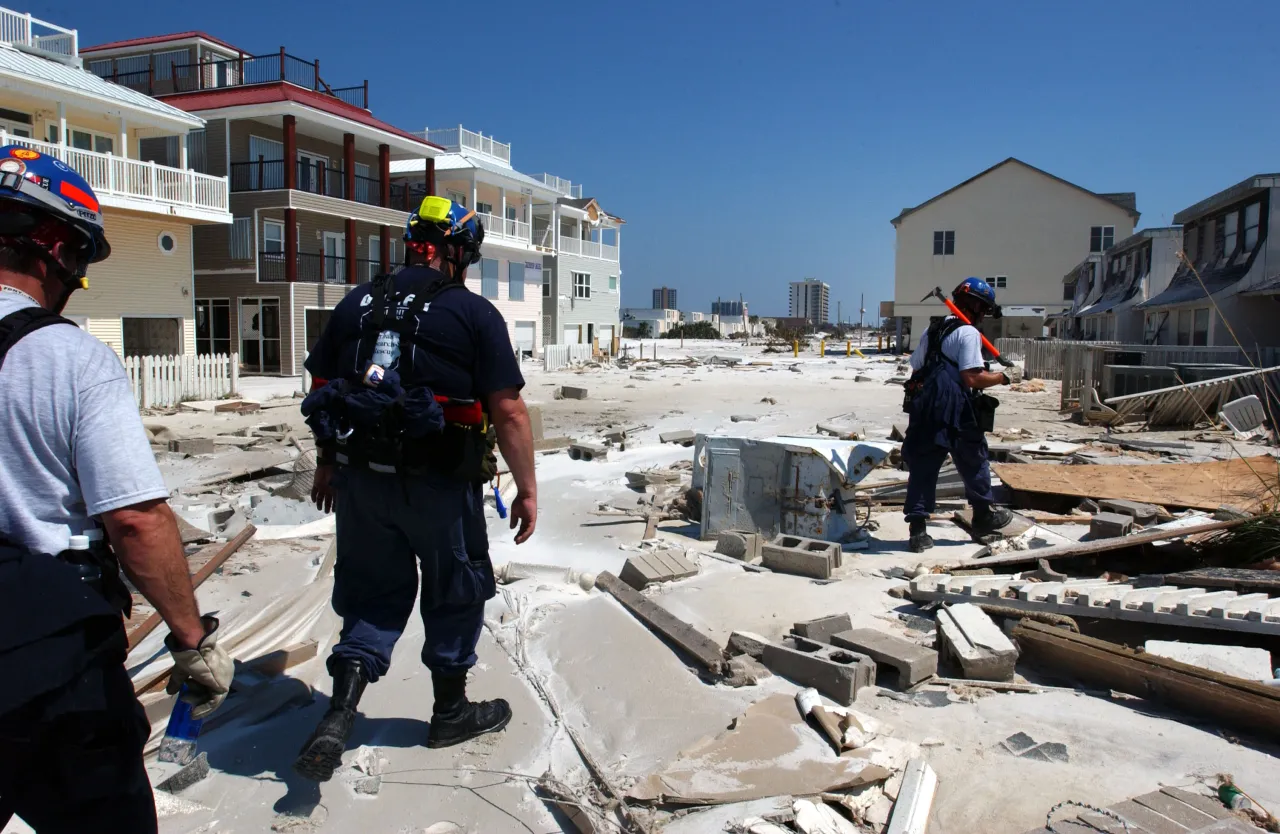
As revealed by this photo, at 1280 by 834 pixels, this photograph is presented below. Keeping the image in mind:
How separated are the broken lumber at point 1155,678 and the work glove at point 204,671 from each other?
3.32m

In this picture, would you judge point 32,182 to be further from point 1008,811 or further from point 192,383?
point 192,383

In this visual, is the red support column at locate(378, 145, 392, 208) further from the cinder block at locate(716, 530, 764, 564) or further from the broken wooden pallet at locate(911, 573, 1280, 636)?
the broken wooden pallet at locate(911, 573, 1280, 636)

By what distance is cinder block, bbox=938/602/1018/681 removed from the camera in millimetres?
3721

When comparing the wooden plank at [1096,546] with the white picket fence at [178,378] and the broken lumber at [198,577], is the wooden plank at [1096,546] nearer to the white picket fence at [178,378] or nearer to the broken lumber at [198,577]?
the broken lumber at [198,577]

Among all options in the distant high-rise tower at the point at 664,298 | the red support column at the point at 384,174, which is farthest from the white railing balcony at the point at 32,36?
the distant high-rise tower at the point at 664,298

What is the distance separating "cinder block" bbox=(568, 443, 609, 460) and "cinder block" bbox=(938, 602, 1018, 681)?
628 centimetres

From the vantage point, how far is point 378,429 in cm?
285

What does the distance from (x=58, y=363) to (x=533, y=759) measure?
2024 millimetres

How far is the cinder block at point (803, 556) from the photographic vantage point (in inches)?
208

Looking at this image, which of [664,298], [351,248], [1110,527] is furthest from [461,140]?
[664,298]

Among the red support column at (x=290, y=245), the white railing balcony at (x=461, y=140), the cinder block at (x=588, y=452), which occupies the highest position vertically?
the white railing balcony at (x=461, y=140)

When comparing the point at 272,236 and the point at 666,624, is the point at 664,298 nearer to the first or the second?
the point at 272,236

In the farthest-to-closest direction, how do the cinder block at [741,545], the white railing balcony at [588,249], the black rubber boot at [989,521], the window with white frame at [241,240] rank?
the white railing balcony at [588,249]
the window with white frame at [241,240]
the black rubber boot at [989,521]
the cinder block at [741,545]

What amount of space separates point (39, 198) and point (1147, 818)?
3.29 meters
